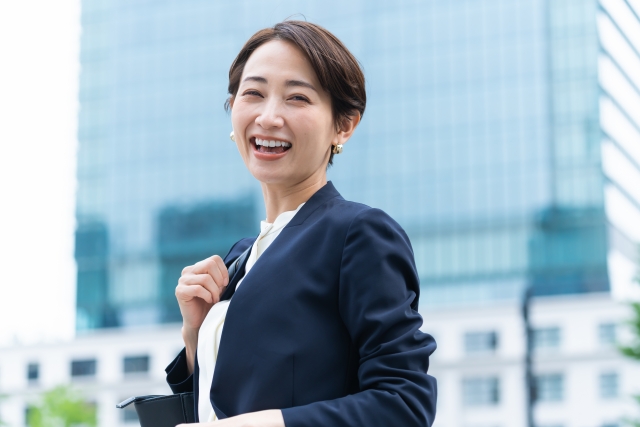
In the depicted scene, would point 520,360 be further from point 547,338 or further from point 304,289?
point 304,289

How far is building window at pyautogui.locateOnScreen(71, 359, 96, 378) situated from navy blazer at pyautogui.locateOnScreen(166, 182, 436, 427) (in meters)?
48.9

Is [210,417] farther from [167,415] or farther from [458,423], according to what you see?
[458,423]

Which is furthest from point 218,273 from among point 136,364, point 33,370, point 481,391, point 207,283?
point 33,370

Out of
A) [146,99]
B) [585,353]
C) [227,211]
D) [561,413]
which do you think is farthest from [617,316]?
[146,99]

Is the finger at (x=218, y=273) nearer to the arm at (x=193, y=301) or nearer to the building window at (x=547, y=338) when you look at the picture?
the arm at (x=193, y=301)

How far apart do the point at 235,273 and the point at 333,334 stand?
11.0 inches

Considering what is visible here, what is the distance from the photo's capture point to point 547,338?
43.7 meters

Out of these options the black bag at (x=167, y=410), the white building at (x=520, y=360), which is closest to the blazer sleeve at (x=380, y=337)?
the black bag at (x=167, y=410)

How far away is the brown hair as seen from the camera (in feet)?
4.68

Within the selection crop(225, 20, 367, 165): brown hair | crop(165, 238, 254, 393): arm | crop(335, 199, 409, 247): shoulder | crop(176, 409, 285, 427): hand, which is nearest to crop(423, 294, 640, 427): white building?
crop(165, 238, 254, 393): arm

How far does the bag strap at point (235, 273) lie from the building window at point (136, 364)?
46827 mm

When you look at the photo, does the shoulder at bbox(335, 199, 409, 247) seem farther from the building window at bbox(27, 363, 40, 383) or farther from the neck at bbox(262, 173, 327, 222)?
the building window at bbox(27, 363, 40, 383)

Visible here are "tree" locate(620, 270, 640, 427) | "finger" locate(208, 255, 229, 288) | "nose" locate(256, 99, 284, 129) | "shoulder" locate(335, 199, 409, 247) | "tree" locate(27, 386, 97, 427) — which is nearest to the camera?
"shoulder" locate(335, 199, 409, 247)

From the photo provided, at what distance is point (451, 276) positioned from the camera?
4184 centimetres
